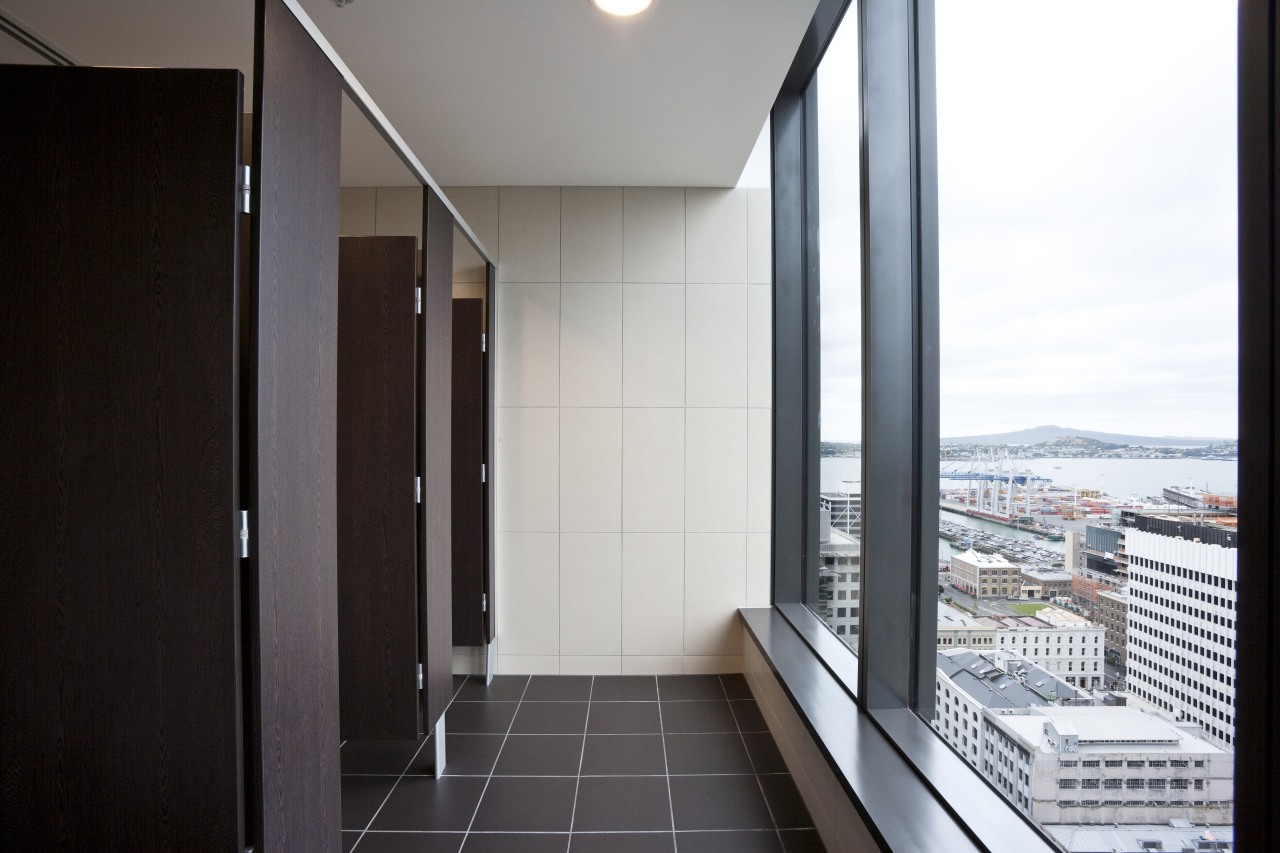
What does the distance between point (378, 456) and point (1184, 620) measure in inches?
87.1

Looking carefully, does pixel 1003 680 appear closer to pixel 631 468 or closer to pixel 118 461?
pixel 118 461

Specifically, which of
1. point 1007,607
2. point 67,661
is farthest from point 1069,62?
point 67,661

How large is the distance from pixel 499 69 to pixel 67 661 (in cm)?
224

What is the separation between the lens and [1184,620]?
1.00m

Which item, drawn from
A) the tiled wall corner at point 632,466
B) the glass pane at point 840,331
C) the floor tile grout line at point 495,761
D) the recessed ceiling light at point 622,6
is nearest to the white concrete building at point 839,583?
the glass pane at point 840,331

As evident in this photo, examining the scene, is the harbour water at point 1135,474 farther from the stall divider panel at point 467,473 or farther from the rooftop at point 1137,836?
the stall divider panel at point 467,473

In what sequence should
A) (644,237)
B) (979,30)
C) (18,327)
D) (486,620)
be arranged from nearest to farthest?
(18,327), (979,30), (486,620), (644,237)

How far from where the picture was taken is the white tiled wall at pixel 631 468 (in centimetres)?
374

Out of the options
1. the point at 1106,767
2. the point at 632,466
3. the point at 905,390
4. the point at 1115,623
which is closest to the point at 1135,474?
the point at 1115,623

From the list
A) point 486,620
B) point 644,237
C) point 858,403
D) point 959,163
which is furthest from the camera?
point 644,237

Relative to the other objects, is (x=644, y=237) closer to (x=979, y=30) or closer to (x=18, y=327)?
(x=979, y=30)

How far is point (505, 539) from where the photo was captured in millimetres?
3742

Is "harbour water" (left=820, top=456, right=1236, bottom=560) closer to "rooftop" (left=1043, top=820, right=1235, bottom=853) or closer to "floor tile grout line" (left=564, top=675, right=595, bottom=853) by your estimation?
"rooftop" (left=1043, top=820, right=1235, bottom=853)

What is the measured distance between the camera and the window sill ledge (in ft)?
4.74
